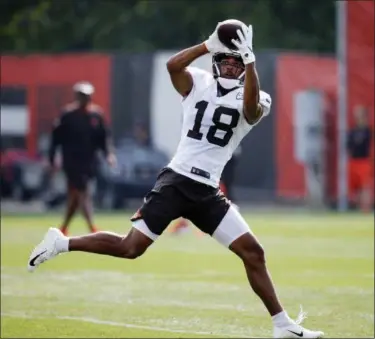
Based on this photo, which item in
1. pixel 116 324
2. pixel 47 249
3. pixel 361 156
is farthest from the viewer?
pixel 361 156

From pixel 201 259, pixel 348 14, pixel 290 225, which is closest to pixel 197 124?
pixel 201 259

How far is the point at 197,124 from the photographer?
371 inches

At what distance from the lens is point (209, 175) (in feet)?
31.0

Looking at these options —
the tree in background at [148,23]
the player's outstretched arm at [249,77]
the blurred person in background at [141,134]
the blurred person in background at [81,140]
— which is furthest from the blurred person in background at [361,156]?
the player's outstretched arm at [249,77]

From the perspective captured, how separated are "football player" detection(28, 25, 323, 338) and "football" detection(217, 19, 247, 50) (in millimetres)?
264

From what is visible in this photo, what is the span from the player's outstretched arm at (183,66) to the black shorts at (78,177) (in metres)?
9.94

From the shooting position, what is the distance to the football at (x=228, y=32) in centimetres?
895

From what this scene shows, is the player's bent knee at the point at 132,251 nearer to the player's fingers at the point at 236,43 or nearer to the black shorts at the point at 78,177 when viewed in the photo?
the player's fingers at the point at 236,43

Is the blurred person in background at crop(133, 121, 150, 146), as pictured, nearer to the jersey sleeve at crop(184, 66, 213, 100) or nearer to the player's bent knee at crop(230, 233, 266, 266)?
the jersey sleeve at crop(184, 66, 213, 100)

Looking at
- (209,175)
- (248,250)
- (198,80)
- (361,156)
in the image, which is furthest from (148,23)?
(248,250)

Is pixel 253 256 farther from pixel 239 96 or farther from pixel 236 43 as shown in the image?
pixel 236 43

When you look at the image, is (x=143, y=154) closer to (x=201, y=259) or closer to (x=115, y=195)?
(x=115, y=195)

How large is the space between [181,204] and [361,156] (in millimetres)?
17417

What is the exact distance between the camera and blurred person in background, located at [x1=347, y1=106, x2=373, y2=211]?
86.5ft
